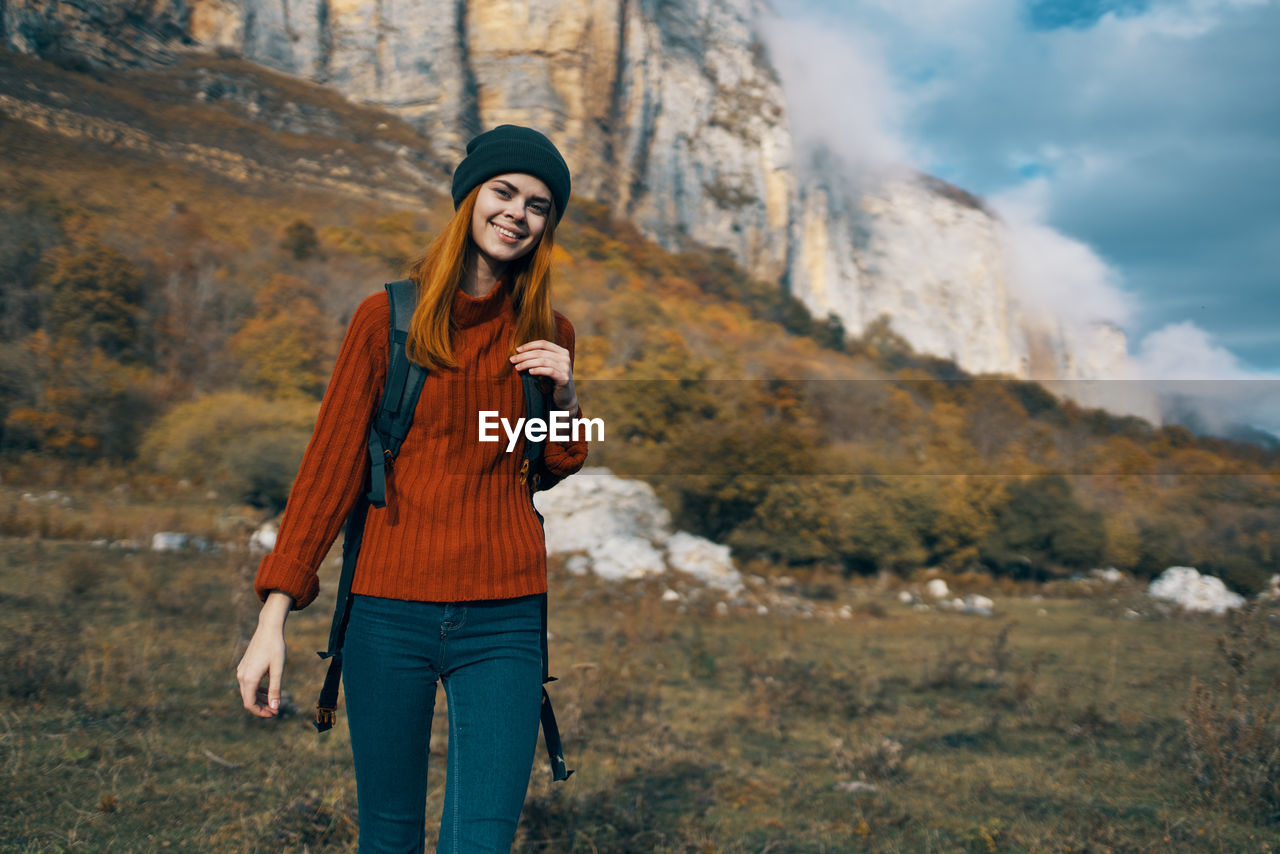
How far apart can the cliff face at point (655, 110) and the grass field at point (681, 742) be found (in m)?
38.2

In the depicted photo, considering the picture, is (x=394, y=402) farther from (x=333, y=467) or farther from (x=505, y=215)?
(x=505, y=215)

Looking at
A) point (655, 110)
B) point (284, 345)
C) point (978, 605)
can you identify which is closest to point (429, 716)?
point (978, 605)

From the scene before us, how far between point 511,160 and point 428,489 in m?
0.61

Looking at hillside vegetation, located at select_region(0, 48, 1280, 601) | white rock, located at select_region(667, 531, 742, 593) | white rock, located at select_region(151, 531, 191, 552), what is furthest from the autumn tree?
white rock, located at select_region(667, 531, 742, 593)

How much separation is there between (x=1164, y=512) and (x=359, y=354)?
20.2 metres

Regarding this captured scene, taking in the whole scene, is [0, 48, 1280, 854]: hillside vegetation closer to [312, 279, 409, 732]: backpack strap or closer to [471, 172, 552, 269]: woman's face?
[312, 279, 409, 732]: backpack strap

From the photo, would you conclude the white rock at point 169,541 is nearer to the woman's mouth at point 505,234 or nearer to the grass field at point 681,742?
the grass field at point 681,742

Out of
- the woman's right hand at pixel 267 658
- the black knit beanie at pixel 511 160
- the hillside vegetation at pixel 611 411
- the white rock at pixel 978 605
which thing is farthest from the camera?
the hillside vegetation at pixel 611 411

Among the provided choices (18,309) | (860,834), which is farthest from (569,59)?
(860,834)

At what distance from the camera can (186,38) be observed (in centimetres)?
4138

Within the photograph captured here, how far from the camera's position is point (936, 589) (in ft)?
52.1

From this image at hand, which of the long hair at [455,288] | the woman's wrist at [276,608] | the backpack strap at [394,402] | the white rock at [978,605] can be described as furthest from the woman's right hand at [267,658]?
the white rock at [978,605]

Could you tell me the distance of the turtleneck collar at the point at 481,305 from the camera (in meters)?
1.45

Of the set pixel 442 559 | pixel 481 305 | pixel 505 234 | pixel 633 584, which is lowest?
pixel 633 584
